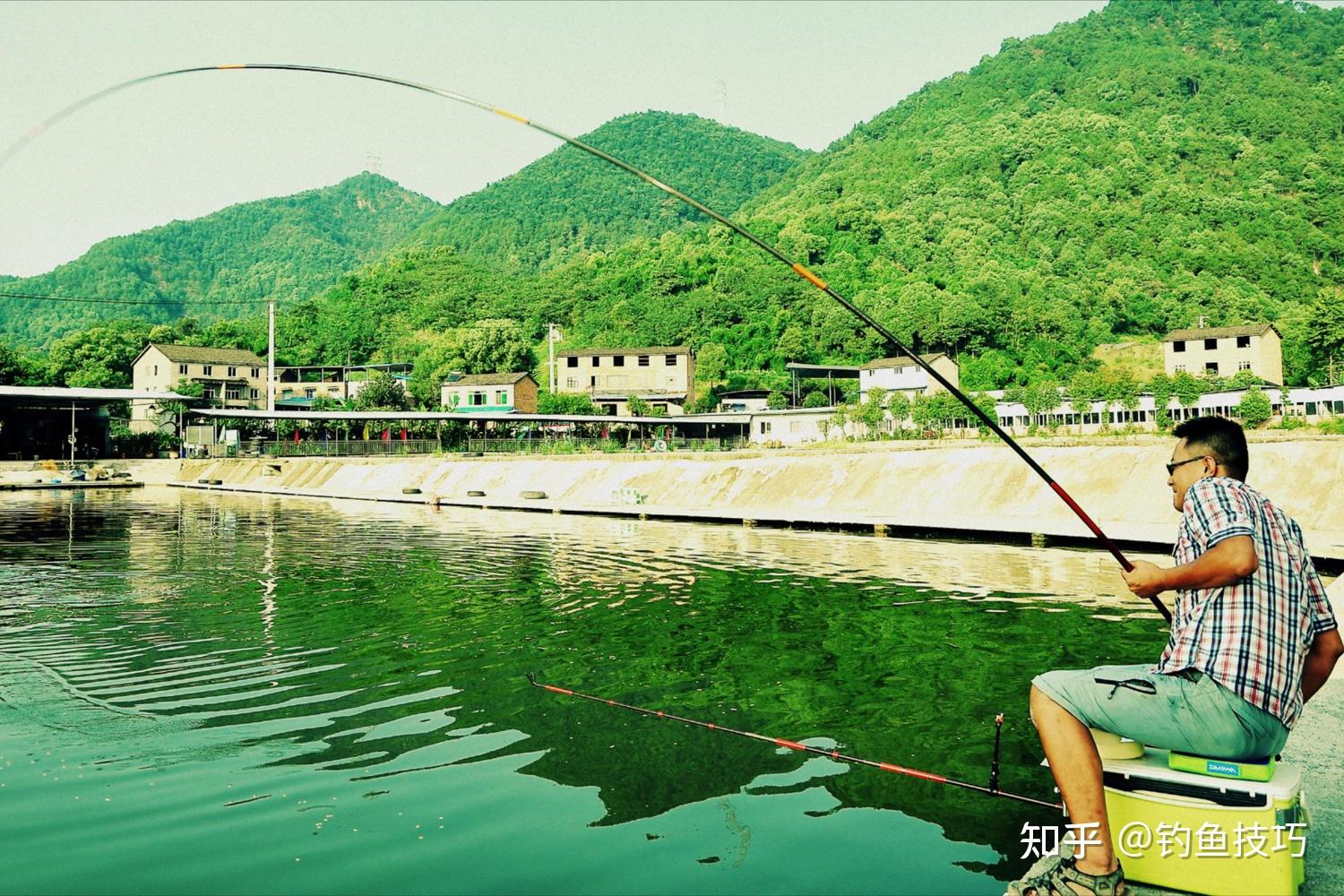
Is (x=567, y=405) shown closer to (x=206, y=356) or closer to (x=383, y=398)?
(x=383, y=398)

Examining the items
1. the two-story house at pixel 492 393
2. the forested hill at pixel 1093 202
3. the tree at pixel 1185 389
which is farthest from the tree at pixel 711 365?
the tree at pixel 1185 389

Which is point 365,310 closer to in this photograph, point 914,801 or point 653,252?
point 653,252

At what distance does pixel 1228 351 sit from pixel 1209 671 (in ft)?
268

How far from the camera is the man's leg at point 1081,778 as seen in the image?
4129mm

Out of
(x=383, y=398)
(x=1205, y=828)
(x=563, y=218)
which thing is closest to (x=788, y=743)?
(x=1205, y=828)

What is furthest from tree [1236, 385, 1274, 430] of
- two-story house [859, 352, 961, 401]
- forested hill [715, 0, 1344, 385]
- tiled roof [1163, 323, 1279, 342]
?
tiled roof [1163, 323, 1279, 342]

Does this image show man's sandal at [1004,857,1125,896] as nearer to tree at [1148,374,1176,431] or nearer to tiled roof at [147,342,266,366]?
tree at [1148,374,1176,431]

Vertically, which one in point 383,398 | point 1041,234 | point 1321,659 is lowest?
point 1321,659

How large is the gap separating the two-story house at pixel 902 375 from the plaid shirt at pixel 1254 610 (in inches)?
2639

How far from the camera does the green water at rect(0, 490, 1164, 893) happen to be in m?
5.51

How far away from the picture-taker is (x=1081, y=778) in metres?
4.20

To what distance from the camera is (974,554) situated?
22.0 meters

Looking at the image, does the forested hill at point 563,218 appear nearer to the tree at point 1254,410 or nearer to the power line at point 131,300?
the power line at point 131,300

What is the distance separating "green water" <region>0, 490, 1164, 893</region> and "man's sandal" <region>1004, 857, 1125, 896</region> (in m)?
0.88
